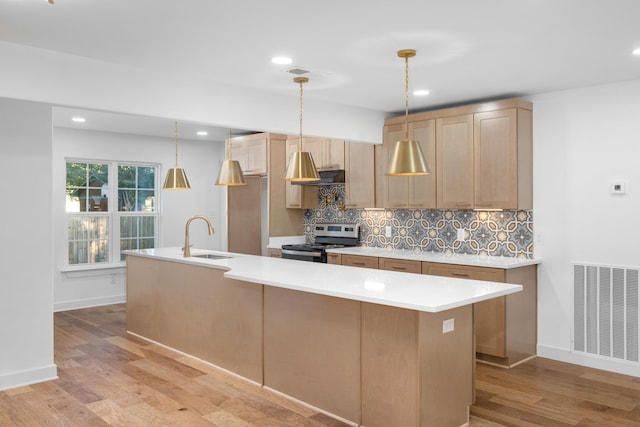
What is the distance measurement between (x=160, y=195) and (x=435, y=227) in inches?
167

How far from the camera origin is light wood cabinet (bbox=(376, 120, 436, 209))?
5.18 metres

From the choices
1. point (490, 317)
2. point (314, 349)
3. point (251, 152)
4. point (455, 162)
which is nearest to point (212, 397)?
Answer: point (314, 349)

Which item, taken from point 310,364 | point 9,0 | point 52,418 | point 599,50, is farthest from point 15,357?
point 599,50

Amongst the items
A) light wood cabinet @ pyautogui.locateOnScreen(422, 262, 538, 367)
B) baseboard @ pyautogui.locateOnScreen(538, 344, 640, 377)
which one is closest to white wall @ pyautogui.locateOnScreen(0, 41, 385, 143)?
light wood cabinet @ pyautogui.locateOnScreen(422, 262, 538, 367)

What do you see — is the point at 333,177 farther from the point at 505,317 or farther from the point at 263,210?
the point at 505,317

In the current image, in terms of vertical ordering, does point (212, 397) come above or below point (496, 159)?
below

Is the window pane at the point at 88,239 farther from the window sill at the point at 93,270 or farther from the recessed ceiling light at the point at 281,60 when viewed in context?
the recessed ceiling light at the point at 281,60

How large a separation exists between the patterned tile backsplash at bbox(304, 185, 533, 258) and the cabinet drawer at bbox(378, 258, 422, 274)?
0.66 metres

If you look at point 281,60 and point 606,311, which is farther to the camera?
point 606,311

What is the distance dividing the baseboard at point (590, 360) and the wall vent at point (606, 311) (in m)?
0.04

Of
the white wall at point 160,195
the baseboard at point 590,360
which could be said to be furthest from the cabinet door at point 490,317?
the white wall at point 160,195

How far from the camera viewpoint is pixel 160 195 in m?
7.72

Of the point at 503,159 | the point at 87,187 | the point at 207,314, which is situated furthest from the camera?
the point at 87,187

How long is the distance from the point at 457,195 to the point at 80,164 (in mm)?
5018
